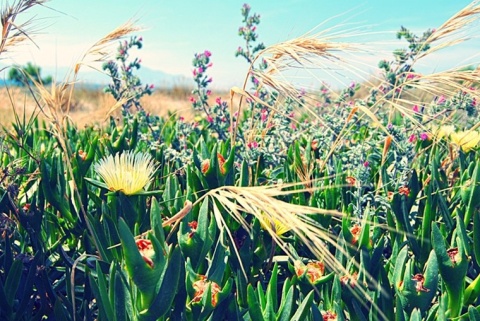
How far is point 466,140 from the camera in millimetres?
1888

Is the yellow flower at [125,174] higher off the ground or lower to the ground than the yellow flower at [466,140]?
lower

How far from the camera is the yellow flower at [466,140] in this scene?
1.88 metres

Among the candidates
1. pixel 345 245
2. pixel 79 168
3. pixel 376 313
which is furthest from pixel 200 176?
pixel 376 313

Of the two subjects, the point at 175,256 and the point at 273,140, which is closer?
the point at 175,256

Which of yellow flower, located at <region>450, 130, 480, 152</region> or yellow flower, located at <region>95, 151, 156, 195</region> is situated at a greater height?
yellow flower, located at <region>450, 130, 480, 152</region>

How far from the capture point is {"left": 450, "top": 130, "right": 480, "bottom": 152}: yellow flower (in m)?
1.88

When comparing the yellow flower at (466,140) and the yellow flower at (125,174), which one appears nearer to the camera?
the yellow flower at (125,174)

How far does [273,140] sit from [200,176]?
2.20ft

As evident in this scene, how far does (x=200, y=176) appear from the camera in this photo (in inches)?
58.1

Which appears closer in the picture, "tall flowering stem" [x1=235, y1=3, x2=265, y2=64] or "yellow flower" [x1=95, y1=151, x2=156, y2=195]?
"yellow flower" [x1=95, y1=151, x2=156, y2=195]

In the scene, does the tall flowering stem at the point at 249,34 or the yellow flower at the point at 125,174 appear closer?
the yellow flower at the point at 125,174

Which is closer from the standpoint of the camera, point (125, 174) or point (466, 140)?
point (125, 174)

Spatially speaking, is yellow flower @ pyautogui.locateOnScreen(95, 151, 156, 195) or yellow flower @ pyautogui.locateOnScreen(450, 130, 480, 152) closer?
yellow flower @ pyautogui.locateOnScreen(95, 151, 156, 195)

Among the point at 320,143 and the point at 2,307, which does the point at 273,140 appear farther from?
the point at 2,307
